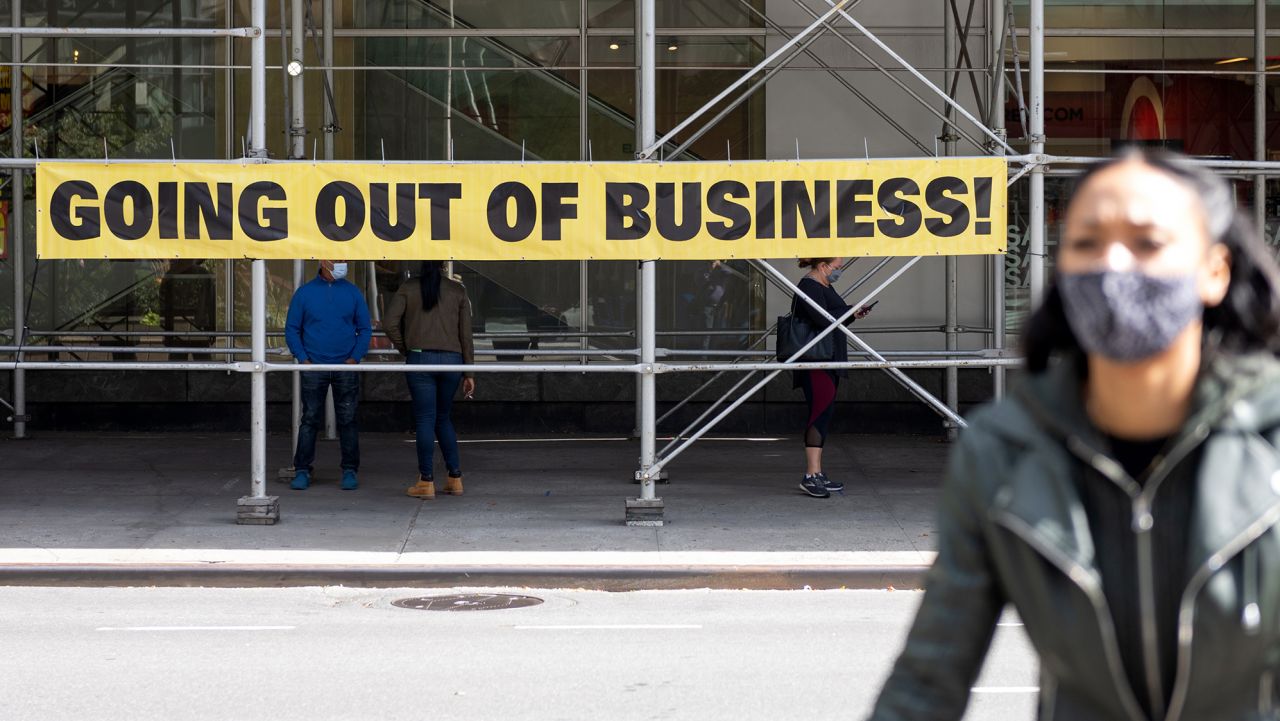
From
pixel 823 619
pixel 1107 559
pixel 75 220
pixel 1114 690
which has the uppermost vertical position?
pixel 75 220

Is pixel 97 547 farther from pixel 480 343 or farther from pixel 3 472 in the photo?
pixel 480 343

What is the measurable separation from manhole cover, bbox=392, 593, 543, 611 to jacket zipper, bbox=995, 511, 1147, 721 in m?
6.87

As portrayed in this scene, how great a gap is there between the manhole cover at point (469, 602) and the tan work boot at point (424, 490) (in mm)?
2719

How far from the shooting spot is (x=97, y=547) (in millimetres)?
9906

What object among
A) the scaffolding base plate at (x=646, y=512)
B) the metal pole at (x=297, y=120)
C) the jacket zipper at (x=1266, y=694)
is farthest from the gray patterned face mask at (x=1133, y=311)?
the metal pole at (x=297, y=120)

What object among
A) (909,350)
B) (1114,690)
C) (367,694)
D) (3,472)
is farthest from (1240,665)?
(909,350)

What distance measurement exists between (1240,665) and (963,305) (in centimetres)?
1403

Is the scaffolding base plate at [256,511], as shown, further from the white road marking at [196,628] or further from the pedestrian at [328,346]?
the white road marking at [196,628]

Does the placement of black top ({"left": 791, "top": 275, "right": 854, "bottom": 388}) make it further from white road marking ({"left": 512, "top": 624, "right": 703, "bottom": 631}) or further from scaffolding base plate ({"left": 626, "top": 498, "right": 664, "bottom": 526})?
white road marking ({"left": 512, "top": 624, "right": 703, "bottom": 631})

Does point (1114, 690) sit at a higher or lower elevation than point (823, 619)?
higher

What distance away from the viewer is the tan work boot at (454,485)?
11.9 m

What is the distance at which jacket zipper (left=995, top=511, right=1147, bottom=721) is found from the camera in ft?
6.11

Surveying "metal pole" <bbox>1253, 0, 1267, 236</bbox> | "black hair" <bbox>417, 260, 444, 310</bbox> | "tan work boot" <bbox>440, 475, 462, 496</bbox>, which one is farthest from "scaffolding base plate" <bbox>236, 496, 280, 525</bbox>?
"metal pole" <bbox>1253, 0, 1267, 236</bbox>

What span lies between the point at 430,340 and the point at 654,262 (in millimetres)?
1911
